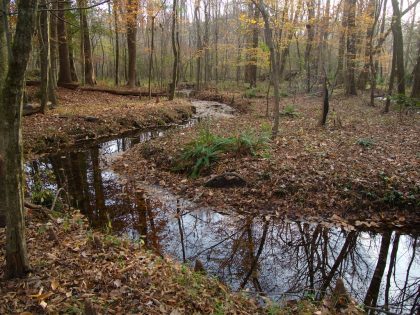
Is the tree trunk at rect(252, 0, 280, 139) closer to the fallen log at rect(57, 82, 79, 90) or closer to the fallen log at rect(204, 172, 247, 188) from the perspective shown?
the fallen log at rect(204, 172, 247, 188)

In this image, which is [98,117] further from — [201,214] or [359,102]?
[359,102]

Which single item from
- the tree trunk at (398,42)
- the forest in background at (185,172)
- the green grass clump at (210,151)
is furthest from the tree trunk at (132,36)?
the green grass clump at (210,151)

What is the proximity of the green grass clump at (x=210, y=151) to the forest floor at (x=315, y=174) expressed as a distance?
74 millimetres

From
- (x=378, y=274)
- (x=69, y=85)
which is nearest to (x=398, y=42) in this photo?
(x=378, y=274)

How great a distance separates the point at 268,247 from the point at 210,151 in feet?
12.2

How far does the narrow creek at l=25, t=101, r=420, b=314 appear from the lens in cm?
444

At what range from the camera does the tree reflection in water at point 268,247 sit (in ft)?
14.5

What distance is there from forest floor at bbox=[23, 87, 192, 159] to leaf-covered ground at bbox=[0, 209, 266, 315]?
6.79 metres

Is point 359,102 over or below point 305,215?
over

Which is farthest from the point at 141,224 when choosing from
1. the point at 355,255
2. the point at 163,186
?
the point at 355,255

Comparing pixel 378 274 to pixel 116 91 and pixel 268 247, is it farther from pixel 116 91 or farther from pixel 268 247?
pixel 116 91

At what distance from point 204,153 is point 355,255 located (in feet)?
14.8

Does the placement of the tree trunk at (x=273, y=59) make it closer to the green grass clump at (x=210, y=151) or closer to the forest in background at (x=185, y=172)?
the forest in background at (x=185, y=172)

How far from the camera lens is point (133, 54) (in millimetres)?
21688
